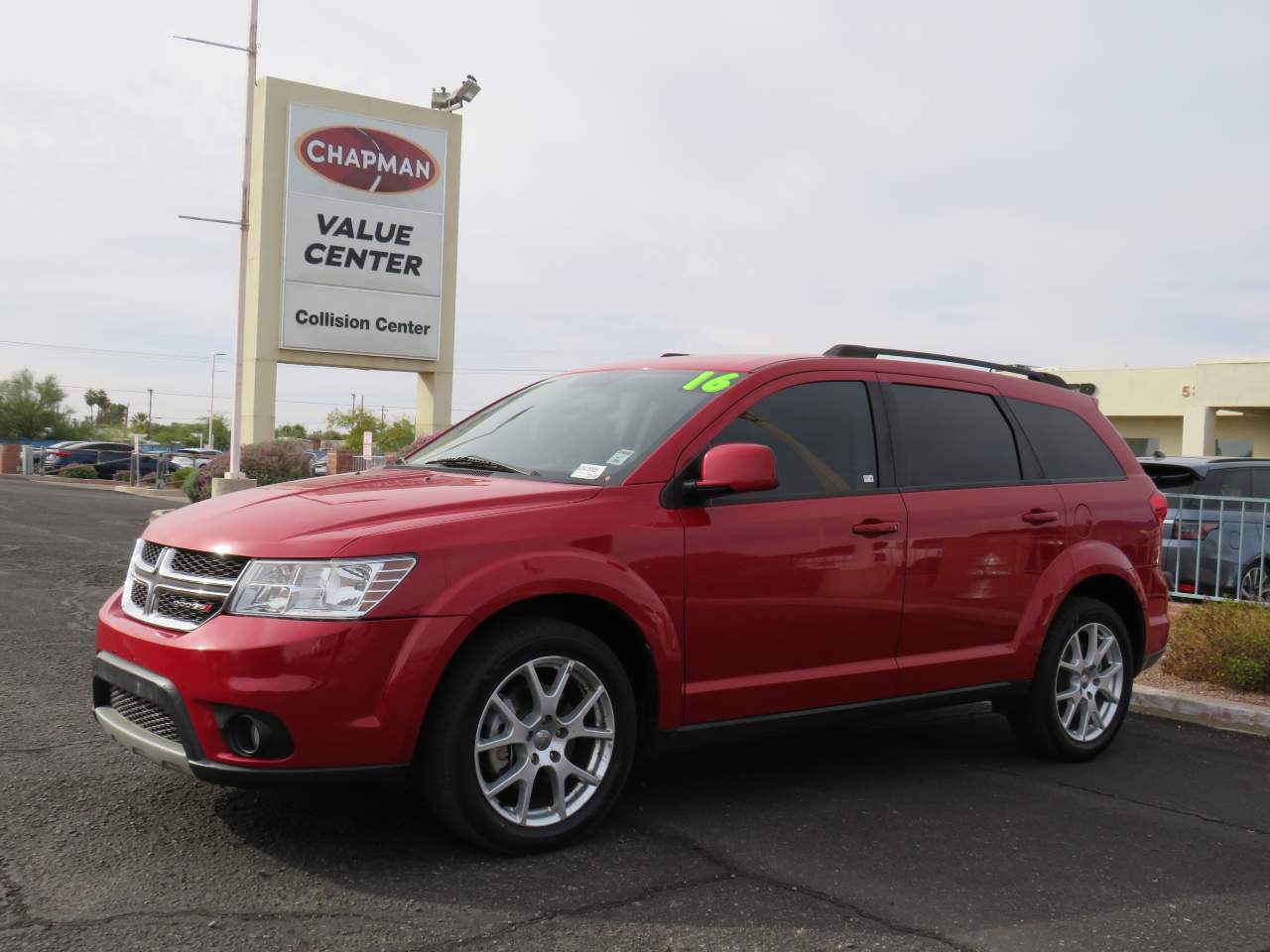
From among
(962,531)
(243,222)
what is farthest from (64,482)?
(962,531)

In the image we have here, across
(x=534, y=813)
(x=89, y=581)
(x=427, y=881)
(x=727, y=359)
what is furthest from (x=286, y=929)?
(x=89, y=581)

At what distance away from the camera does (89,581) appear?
37.8 feet

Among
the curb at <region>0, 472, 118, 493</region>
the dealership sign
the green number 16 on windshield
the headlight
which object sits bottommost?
the curb at <region>0, 472, 118, 493</region>

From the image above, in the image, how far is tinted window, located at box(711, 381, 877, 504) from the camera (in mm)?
4961

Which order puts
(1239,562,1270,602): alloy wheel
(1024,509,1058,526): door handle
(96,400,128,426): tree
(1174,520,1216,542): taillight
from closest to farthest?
(1024,509,1058,526): door handle < (1239,562,1270,602): alloy wheel < (1174,520,1216,542): taillight < (96,400,128,426): tree

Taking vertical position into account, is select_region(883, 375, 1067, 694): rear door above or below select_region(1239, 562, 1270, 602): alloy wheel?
above

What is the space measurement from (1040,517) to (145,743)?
13.1 ft

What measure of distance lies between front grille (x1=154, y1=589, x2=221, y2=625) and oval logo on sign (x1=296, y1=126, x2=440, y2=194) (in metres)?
28.3

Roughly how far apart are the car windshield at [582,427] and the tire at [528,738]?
746 millimetres

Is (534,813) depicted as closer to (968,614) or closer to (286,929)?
(286,929)

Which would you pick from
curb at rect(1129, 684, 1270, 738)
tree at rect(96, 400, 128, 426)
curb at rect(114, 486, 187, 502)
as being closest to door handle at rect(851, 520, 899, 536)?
curb at rect(1129, 684, 1270, 738)

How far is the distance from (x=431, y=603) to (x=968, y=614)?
262cm

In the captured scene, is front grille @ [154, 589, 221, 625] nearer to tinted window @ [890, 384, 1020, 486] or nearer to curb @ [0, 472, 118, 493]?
tinted window @ [890, 384, 1020, 486]

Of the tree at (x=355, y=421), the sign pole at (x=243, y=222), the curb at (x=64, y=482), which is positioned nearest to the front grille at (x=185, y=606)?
the sign pole at (x=243, y=222)
